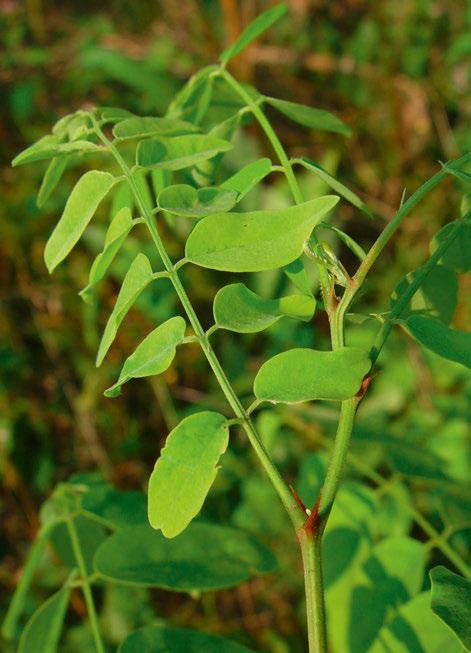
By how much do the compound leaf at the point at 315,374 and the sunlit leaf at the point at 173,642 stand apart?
274 mm

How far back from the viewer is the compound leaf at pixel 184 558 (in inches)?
30.9

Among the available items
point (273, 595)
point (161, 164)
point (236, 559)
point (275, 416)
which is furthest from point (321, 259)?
point (273, 595)

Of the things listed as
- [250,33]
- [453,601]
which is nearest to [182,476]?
[453,601]

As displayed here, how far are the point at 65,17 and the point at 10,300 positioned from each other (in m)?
1.93

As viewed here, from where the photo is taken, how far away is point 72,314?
7.39 feet

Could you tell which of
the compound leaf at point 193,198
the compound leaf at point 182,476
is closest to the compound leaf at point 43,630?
the compound leaf at point 182,476

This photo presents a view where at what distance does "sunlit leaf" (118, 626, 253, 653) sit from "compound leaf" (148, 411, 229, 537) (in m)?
0.20

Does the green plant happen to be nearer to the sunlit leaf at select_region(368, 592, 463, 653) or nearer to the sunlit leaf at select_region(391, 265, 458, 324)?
the sunlit leaf at select_region(391, 265, 458, 324)

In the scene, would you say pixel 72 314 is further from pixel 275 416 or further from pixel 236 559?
pixel 236 559

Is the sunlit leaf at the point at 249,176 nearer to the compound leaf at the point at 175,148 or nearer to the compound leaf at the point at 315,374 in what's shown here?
the compound leaf at the point at 175,148

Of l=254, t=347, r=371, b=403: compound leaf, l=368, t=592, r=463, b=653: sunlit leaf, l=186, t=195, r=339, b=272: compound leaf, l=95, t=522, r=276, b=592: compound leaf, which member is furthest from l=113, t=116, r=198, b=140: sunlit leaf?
l=368, t=592, r=463, b=653: sunlit leaf

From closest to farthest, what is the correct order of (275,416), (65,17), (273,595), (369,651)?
(369,651), (275,416), (273,595), (65,17)

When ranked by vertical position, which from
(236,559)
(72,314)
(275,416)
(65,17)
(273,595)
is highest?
(65,17)

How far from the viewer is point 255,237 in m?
0.65
